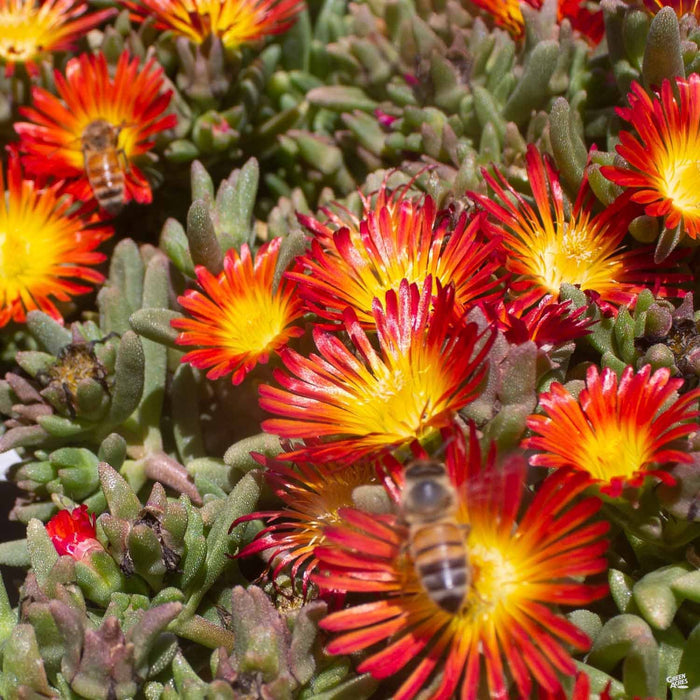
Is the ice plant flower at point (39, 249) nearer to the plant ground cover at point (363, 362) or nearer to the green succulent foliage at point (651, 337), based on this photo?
the plant ground cover at point (363, 362)

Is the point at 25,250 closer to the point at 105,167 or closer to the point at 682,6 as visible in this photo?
the point at 105,167

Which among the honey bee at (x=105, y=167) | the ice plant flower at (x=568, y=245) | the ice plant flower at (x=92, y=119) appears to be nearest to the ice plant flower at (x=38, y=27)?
the ice plant flower at (x=92, y=119)

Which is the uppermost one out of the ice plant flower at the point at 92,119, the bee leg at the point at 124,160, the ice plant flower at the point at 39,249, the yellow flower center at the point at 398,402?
the ice plant flower at the point at 92,119

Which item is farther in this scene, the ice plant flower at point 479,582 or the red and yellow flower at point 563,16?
the red and yellow flower at point 563,16

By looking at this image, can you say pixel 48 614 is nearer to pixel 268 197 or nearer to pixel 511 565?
pixel 511 565

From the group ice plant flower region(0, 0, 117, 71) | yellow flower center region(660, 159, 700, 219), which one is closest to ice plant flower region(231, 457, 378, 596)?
yellow flower center region(660, 159, 700, 219)

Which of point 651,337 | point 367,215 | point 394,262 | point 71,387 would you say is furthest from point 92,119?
point 651,337
